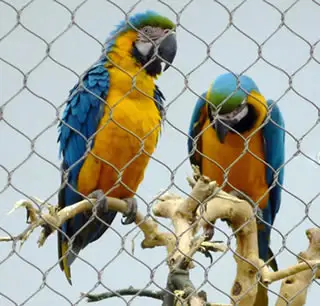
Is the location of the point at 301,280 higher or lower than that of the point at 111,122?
lower

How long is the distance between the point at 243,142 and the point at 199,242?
673 mm

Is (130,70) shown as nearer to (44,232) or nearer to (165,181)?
(165,181)

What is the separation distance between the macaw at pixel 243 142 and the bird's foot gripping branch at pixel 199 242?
419mm

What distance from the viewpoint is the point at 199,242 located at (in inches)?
63.9

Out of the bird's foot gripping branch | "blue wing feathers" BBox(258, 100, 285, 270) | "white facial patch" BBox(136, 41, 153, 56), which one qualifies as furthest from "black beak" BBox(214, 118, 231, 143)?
the bird's foot gripping branch

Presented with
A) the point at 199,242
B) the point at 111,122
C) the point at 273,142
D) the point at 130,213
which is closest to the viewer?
the point at 199,242

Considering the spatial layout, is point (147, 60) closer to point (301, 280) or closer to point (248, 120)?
point (248, 120)

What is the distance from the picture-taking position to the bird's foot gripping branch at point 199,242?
5.18 ft

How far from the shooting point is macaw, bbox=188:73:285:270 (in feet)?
7.17

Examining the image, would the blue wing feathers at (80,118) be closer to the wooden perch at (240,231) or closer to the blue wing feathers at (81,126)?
the blue wing feathers at (81,126)

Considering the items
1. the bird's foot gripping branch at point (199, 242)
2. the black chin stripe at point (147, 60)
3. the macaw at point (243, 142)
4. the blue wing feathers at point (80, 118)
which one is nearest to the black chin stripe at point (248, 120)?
the macaw at point (243, 142)

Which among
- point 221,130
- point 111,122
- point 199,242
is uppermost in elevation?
point 221,130

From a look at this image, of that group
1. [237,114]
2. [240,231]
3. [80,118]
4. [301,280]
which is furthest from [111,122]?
[301,280]

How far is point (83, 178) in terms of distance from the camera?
6.93 ft
